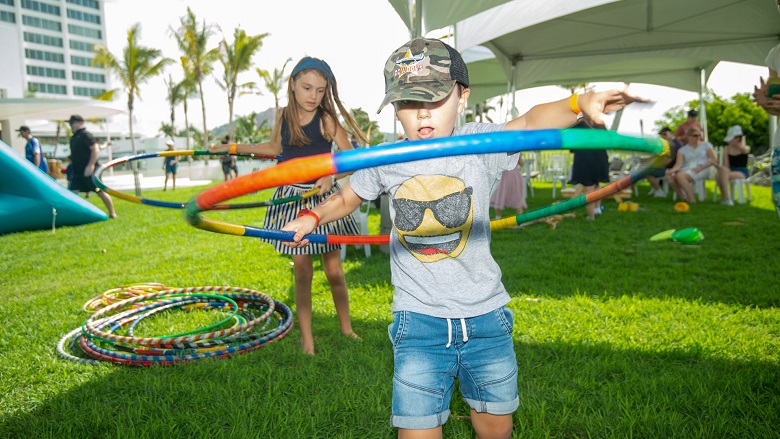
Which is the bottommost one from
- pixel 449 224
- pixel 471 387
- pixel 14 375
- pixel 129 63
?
pixel 14 375

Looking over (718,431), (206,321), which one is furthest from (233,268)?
(718,431)

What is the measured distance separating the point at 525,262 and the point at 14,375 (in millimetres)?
4853

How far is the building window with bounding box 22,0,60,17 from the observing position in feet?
262

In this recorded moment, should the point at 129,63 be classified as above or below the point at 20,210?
above

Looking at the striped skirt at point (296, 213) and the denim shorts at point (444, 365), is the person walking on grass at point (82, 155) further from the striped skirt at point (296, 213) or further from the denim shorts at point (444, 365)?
the denim shorts at point (444, 365)

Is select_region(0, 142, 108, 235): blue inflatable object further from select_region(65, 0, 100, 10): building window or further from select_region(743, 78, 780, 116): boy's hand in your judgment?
select_region(65, 0, 100, 10): building window

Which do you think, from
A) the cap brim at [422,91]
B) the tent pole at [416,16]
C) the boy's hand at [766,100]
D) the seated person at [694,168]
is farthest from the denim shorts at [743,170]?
the cap brim at [422,91]

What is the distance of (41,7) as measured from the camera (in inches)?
3243

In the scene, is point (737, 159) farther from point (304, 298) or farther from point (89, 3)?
point (89, 3)

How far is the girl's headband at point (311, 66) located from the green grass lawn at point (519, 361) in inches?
Result: 72.3

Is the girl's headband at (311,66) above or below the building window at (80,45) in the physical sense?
below

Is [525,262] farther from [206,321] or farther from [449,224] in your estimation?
[449,224]

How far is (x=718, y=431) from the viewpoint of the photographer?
2527 millimetres

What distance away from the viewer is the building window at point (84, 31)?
87069 millimetres
